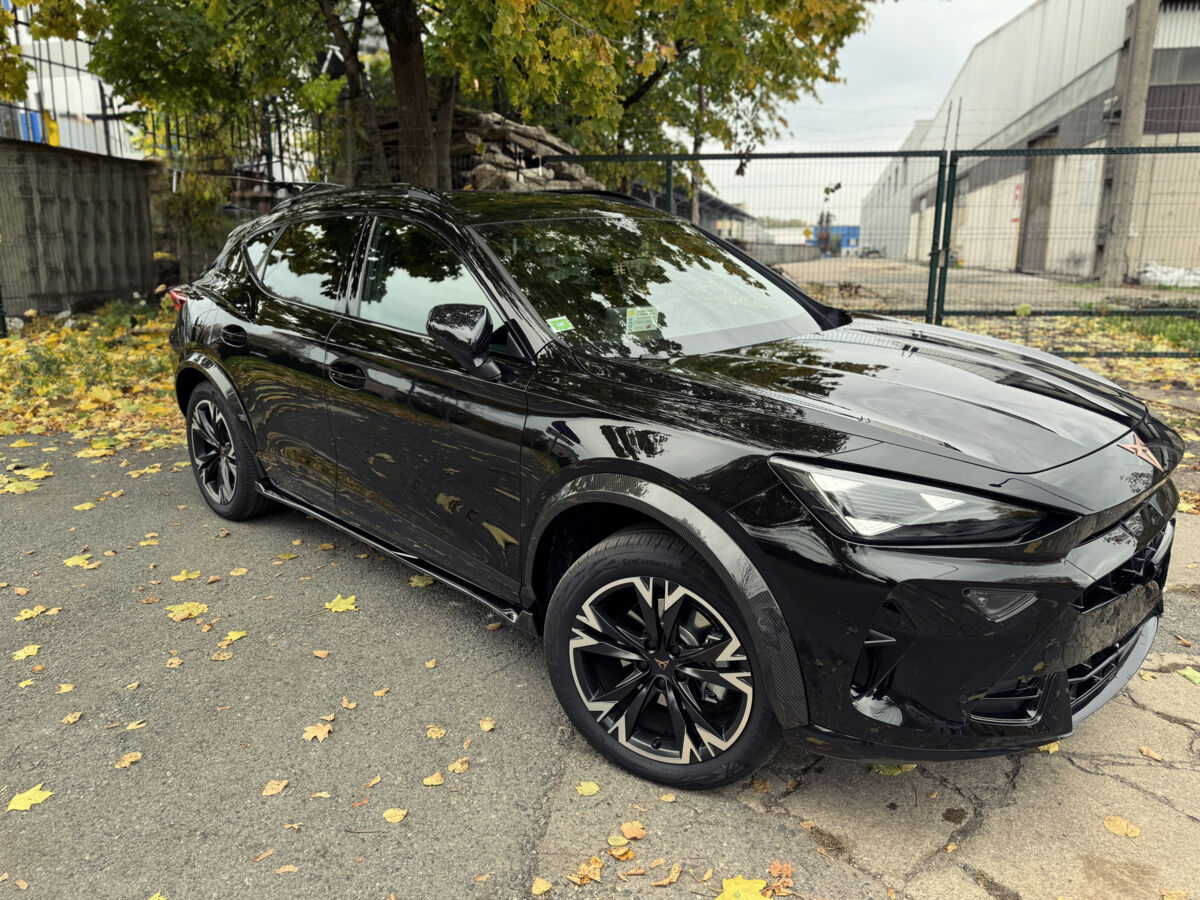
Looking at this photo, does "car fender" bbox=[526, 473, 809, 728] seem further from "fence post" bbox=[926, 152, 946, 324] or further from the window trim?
"fence post" bbox=[926, 152, 946, 324]

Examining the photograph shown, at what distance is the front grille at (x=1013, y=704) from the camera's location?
86.1 inches

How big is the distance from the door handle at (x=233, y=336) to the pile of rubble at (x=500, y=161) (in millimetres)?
7977

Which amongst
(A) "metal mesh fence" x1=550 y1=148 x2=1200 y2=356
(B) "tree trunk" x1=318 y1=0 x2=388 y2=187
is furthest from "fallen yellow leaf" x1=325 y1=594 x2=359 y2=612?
(B) "tree trunk" x1=318 y1=0 x2=388 y2=187

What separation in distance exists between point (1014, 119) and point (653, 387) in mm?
33339

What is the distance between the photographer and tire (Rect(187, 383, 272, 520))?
4.47 m

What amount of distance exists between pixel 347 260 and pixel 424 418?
39.6 inches

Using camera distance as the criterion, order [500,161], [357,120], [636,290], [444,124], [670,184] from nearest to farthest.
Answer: [636,290] < [670,184] < [444,124] < [500,161] < [357,120]

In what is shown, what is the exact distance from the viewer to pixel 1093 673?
2408mm

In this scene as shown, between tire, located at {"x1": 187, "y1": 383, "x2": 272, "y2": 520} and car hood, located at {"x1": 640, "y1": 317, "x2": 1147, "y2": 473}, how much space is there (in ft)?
8.55

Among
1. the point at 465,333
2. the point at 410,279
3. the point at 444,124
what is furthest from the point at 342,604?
the point at 444,124

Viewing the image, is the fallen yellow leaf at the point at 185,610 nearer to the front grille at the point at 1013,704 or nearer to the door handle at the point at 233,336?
the door handle at the point at 233,336

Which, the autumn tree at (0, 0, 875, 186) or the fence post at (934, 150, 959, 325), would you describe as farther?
the fence post at (934, 150, 959, 325)

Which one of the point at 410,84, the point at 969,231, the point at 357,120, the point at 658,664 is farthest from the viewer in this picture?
the point at 357,120

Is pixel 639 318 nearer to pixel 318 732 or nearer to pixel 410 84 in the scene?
pixel 318 732
